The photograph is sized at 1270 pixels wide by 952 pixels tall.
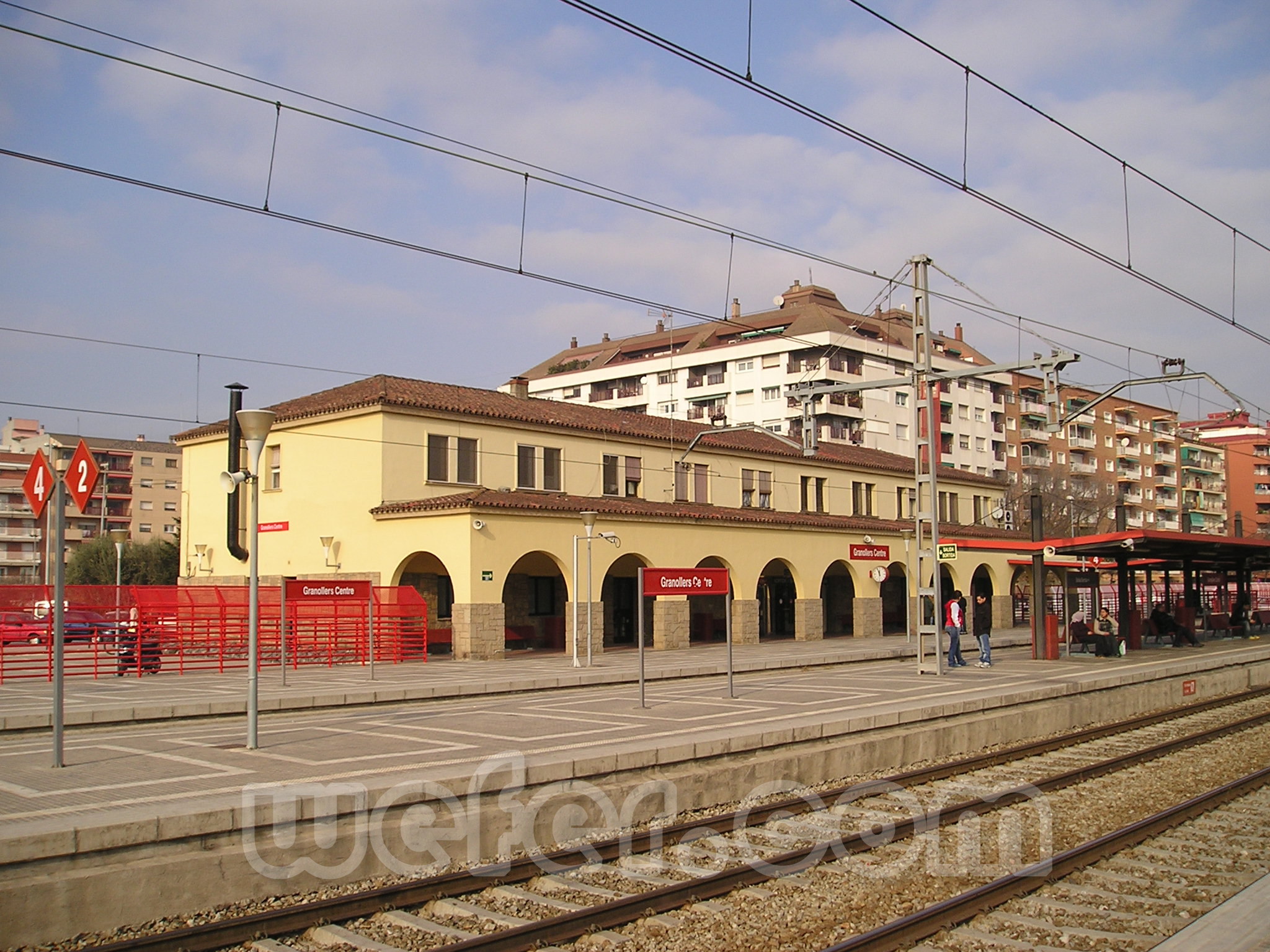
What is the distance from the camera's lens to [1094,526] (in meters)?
80.7

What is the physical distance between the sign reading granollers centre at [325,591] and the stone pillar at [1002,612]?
115 ft

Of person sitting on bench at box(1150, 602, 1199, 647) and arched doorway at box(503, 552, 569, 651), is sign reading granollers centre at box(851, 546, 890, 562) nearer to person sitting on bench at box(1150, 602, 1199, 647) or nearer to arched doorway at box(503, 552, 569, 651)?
person sitting on bench at box(1150, 602, 1199, 647)

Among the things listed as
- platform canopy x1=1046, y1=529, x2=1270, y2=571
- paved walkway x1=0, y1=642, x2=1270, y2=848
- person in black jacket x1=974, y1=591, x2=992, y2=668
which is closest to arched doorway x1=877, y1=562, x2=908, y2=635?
platform canopy x1=1046, y1=529, x2=1270, y2=571

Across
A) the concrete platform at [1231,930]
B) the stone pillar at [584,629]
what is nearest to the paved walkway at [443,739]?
the concrete platform at [1231,930]

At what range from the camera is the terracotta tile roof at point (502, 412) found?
3366 centimetres

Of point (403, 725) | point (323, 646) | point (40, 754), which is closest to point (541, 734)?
point (403, 725)

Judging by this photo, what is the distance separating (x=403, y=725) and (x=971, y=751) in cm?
789

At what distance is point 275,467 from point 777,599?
2145 centimetres

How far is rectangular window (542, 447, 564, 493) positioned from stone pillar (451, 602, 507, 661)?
24.7 ft

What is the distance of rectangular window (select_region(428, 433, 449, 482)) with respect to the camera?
111ft

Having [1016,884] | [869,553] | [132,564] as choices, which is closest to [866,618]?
[869,553]

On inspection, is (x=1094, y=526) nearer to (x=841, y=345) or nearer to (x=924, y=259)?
(x=841, y=345)

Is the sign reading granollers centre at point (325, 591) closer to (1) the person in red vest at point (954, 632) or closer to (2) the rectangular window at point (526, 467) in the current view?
(2) the rectangular window at point (526, 467)

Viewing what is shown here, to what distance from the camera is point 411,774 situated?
34.1 ft
